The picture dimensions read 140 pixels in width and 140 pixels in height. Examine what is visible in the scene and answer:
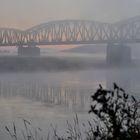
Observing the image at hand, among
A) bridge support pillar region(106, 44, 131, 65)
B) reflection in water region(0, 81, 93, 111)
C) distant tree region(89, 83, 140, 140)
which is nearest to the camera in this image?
distant tree region(89, 83, 140, 140)

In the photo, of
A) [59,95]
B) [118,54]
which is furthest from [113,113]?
[118,54]

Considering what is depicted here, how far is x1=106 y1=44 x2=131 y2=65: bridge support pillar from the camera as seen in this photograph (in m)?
110

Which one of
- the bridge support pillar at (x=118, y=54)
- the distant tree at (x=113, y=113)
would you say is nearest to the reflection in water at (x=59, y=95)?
the distant tree at (x=113, y=113)

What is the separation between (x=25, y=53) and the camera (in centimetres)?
12912

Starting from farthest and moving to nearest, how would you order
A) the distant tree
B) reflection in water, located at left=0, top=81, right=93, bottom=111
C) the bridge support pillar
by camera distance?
the bridge support pillar
reflection in water, located at left=0, top=81, right=93, bottom=111
the distant tree

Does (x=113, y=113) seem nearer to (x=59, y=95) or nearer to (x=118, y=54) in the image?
(x=59, y=95)

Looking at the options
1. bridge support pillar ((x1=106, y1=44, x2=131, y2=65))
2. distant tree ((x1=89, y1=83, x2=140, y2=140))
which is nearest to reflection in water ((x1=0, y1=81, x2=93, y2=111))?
distant tree ((x1=89, y1=83, x2=140, y2=140))

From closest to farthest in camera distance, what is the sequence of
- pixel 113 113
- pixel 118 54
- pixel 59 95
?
1. pixel 113 113
2. pixel 59 95
3. pixel 118 54

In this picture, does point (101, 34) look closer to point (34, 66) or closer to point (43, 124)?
point (34, 66)

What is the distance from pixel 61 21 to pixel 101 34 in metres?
23.0

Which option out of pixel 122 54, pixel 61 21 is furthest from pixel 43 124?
pixel 61 21

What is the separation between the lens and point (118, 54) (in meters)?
110

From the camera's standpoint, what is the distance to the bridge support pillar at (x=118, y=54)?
361ft

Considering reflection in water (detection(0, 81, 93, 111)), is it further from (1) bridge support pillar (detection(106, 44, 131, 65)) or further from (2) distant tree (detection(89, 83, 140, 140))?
(1) bridge support pillar (detection(106, 44, 131, 65))
